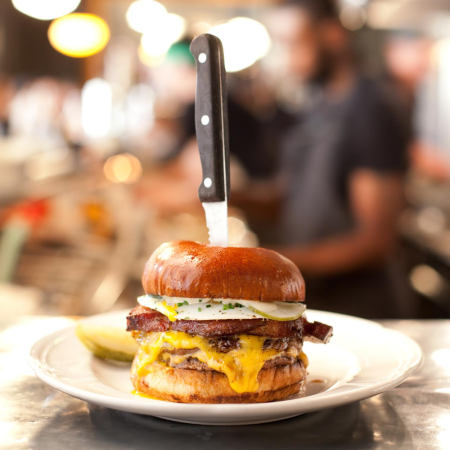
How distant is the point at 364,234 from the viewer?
3.71 m

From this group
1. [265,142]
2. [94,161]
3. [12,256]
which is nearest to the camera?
[12,256]

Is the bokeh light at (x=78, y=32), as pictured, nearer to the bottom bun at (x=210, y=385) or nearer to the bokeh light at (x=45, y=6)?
the bokeh light at (x=45, y=6)

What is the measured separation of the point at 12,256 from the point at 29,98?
797 centimetres

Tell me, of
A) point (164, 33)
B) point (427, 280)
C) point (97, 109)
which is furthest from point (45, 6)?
point (97, 109)

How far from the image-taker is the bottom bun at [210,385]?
117 cm

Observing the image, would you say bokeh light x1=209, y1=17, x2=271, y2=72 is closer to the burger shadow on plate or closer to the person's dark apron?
the person's dark apron

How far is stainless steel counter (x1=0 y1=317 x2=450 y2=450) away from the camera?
38.2 inches

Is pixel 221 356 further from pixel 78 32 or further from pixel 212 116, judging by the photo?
pixel 78 32

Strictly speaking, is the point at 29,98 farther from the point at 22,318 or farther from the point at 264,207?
the point at 22,318

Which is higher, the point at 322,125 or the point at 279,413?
the point at 322,125

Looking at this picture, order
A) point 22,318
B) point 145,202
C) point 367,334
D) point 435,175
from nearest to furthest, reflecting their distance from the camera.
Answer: point 367,334 → point 22,318 → point 145,202 → point 435,175

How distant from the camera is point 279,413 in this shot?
0.95 m

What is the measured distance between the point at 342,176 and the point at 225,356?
265 centimetres

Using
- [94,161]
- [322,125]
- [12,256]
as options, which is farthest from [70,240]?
[94,161]
